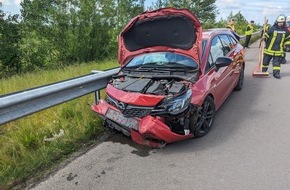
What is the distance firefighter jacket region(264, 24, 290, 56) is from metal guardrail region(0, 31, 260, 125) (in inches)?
233

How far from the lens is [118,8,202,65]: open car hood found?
491 centimetres

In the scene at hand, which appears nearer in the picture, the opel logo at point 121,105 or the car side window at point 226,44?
the opel logo at point 121,105

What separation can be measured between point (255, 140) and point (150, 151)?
1623 mm

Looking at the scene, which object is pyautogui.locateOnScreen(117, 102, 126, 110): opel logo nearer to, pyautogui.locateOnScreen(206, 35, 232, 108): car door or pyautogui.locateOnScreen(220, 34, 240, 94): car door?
pyautogui.locateOnScreen(206, 35, 232, 108): car door

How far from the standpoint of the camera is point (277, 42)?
30.1 ft

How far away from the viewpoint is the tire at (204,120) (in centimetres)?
445

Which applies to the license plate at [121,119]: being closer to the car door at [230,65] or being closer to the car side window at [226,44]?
the car door at [230,65]

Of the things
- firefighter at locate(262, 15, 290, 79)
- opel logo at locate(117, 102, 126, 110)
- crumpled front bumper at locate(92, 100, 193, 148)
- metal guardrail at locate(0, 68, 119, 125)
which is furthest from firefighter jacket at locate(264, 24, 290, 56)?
opel logo at locate(117, 102, 126, 110)

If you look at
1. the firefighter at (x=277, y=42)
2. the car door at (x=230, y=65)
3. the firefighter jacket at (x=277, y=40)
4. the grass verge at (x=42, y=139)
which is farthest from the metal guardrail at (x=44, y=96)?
the firefighter jacket at (x=277, y=40)

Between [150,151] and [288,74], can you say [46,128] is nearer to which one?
[150,151]

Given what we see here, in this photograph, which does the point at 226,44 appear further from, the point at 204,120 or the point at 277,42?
the point at 277,42

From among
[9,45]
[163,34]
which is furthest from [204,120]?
[9,45]

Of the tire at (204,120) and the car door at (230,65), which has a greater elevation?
the car door at (230,65)

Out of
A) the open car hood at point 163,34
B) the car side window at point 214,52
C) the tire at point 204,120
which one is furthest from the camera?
the car side window at point 214,52
